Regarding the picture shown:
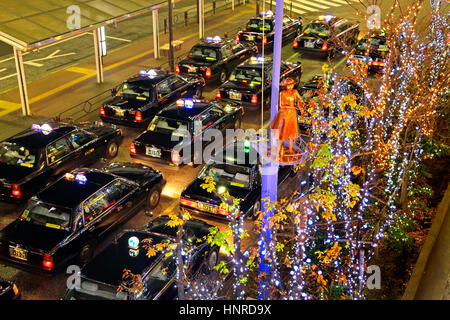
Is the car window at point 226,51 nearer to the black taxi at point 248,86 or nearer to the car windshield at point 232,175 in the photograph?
the black taxi at point 248,86

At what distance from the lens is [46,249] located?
1003 cm

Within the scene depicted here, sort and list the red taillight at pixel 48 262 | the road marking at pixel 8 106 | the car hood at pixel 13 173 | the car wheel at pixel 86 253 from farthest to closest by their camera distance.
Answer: the road marking at pixel 8 106
the car hood at pixel 13 173
the car wheel at pixel 86 253
the red taillight at pixel 48 262

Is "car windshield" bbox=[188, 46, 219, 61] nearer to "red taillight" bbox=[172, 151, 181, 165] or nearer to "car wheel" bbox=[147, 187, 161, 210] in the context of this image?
"red taillight" bbox=[172, 151, 181, 165]

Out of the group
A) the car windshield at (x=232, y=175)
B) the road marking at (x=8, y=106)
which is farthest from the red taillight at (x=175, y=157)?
the road marking at (x=8, y=106)

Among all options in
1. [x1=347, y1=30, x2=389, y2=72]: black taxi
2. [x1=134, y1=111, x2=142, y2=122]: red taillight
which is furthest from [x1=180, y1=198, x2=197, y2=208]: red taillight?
[x1=347, y1=30, x2=389, y2=72]: black taxi

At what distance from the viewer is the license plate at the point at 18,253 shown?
10094mm

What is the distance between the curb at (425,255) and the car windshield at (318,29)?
1363 centimetres

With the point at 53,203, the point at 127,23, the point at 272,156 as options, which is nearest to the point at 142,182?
the point at 53,203

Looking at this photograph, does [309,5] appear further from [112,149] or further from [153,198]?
[153,198]

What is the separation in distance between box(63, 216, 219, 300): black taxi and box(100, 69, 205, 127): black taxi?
21.8ft

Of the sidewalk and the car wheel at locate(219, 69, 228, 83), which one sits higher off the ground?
the car wheel at locate(219, 69, 228, 83)

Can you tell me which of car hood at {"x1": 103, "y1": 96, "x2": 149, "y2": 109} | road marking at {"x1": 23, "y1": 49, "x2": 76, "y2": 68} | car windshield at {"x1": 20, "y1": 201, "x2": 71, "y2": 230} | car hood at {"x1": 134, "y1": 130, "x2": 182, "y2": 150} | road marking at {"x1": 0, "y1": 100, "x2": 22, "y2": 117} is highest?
car windshield at {"x1": 20, "y1": 201, "x2": 71, "y2": 230}

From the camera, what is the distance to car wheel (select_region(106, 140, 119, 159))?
598 inches

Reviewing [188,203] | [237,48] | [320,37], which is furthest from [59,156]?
[320,37]
